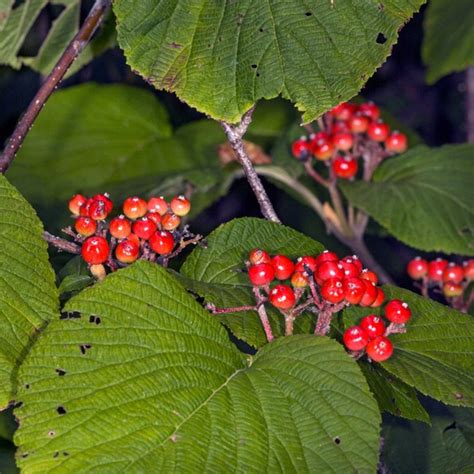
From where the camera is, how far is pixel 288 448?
49.3 inches

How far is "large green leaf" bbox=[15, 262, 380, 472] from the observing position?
118cm

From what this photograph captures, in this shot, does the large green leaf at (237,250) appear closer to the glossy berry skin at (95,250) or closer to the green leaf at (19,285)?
the glossy berry skin at (95,250)

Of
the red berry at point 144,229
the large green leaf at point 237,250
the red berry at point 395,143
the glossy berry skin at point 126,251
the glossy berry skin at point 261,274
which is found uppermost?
the red berry at point 144,229

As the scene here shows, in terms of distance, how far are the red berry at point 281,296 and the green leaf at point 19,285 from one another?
342 mm

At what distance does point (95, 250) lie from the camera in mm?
1497

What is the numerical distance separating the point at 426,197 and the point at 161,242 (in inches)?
53.3

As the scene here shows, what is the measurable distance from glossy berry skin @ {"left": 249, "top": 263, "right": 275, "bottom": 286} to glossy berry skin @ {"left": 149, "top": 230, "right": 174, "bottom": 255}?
0.15 m

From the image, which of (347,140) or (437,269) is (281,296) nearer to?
(437,269)

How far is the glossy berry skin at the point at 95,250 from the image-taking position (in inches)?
59.0

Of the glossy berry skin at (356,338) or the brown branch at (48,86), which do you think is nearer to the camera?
the glossy berry skin at (356,338)

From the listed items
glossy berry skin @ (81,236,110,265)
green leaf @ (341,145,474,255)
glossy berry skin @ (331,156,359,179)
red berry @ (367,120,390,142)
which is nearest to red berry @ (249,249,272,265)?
glossy berry skin @ (81,236,110,265)

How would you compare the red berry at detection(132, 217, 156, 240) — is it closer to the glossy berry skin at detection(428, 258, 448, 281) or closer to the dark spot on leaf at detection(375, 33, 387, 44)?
the dark spot on leaf at detection(375, 33, 387, 44)

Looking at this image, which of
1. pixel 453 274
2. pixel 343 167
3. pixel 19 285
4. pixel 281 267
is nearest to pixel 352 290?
pixel 281 267

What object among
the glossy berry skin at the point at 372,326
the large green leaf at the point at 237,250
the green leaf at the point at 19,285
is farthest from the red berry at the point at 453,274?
the green leaf at the point at 19,285
